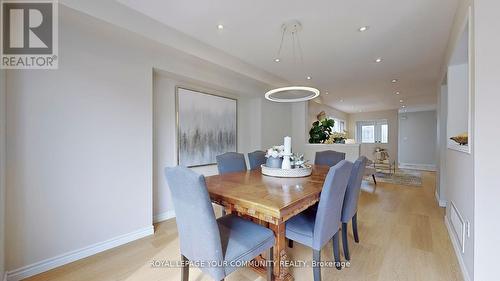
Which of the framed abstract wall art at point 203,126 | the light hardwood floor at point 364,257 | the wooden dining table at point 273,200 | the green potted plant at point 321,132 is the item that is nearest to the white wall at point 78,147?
the light hardwood floor at point 364,257

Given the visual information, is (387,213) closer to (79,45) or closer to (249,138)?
(249,138)

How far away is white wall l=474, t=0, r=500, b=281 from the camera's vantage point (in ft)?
4.20

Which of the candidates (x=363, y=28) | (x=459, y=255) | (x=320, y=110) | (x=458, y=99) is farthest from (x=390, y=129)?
(x=459, y=255)

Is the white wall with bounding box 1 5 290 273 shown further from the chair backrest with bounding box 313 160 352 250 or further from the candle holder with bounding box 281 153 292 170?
the chair backrest with bounding box 313 160 352 250

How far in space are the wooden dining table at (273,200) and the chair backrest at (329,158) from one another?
147 cm

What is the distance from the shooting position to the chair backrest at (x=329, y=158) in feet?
10.3

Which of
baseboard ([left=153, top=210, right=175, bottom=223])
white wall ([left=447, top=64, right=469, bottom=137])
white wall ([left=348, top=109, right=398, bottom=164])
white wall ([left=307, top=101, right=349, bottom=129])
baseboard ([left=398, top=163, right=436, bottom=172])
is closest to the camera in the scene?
white wall ([left=447, top=64, right=469, bottom=137])

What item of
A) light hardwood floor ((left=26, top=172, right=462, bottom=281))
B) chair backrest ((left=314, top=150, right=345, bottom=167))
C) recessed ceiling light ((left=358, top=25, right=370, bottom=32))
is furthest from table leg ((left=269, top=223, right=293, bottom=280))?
recessed ceiling light ((left=358, top=25, right=370, bottom=32))

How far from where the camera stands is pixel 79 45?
6.42ft

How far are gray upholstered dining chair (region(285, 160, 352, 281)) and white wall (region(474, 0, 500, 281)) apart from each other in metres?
0.82

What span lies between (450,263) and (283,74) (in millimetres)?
3413

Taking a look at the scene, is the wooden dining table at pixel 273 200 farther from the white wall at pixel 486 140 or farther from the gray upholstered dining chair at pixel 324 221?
the white wall at pixel 486 140

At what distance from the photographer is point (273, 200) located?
1.30 metres

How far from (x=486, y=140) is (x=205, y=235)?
1.90m
